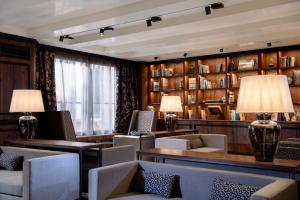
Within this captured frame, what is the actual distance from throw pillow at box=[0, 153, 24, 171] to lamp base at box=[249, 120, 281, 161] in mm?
2910

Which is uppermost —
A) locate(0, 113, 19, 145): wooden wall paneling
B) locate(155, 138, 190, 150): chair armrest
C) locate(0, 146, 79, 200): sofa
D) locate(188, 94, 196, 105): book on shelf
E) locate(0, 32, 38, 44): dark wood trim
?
locate(0, 32, 38, 44): dark wood trim

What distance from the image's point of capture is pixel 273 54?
7.36 meters

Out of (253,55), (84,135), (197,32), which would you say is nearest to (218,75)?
(253,55)

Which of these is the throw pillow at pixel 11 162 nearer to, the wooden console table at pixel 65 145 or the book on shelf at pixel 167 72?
the wooden console table at pixel 65 145

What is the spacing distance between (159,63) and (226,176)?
6.56 m

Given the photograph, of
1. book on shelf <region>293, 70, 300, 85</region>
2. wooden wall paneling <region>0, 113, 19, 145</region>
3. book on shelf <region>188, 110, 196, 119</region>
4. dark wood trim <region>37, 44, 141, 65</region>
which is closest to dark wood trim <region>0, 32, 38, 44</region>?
dark wood trim <region>37, 44, 141, 65</region>

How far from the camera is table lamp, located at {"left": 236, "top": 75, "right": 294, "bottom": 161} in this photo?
2.58 m

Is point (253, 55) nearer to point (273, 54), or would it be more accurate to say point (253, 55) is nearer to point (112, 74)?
point (273, 54)

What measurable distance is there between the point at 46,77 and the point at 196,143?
3260 mm

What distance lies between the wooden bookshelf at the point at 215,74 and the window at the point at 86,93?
1.45 m

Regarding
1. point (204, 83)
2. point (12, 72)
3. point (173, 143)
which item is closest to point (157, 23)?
point (173, 143)

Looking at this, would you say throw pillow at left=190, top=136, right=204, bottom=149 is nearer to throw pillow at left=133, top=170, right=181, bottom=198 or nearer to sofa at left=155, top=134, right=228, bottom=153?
sofa at left=155, top=134, right=228, bottom=153

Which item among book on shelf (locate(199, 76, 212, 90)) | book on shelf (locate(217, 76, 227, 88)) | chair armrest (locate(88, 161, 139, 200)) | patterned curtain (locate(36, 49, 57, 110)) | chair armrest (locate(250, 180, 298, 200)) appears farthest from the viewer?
book on shelf (locate(199, 76, 212, 90))

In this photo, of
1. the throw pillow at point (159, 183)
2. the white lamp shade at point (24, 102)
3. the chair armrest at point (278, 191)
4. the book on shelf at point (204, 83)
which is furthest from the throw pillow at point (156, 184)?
the book on shelf at point (204, 83)
